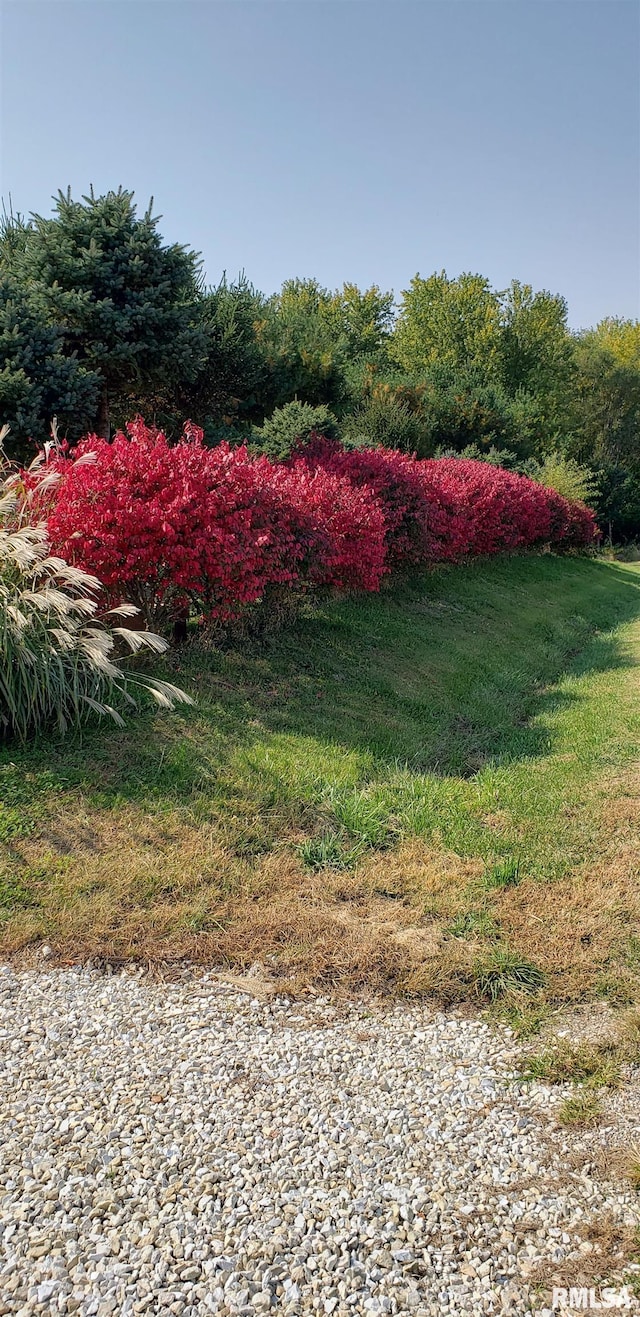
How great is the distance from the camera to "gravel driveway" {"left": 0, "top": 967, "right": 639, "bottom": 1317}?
6.28 feet

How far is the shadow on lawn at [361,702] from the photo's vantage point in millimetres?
4594

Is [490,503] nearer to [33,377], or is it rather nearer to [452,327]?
[33,377]

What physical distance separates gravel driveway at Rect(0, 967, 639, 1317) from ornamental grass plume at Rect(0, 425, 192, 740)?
1.89 meters

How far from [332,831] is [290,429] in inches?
376

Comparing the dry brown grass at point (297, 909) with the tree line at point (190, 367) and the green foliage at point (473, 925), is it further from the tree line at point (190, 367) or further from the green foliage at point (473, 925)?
the tree line at point (190, 367)

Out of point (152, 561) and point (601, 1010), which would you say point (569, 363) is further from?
point (601, 1010)

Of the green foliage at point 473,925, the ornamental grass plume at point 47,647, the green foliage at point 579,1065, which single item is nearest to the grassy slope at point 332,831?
the green foliage at point 473,925

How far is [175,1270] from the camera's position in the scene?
1.93 m

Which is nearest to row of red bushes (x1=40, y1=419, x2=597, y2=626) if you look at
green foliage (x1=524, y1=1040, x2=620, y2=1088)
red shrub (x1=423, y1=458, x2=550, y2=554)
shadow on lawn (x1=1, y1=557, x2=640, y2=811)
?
shadow on lawn (x1=1, y1=557, x2=640, y2=811)

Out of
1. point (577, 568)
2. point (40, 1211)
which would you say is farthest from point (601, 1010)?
point (577, 568)

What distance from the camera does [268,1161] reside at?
7.47 feet

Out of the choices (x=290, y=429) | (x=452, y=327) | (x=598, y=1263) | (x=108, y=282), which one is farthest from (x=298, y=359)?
(x=452, y=327)

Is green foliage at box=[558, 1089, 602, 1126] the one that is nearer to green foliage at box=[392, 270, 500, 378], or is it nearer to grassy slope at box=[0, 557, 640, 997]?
→ grassy slope at box=[0, 557, 640, 997]

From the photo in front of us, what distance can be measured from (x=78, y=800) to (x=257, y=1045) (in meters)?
1.88
